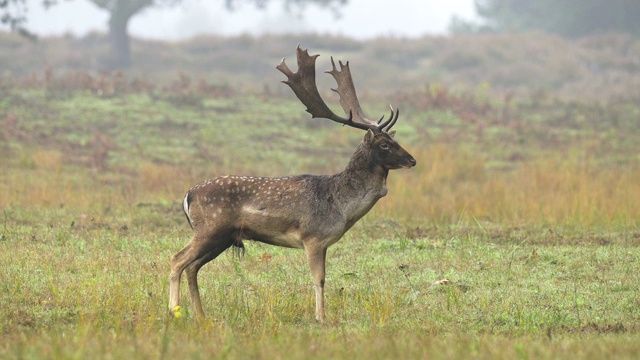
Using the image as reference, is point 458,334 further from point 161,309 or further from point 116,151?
point 116,151

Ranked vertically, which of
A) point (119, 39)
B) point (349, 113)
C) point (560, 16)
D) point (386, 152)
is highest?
point (560, 16)

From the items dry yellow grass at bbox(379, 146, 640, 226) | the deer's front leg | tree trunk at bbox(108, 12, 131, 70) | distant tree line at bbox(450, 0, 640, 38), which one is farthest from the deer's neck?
distant tree line at bbox(450, 0, 640, 38)

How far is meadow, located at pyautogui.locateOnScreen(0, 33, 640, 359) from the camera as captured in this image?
793cm

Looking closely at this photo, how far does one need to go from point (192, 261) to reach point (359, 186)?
5.61ft

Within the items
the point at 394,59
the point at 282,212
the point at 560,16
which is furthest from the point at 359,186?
the point at 560,16

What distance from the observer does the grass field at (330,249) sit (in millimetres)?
7848

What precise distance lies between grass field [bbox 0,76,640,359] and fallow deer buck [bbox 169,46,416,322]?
42 centimetres

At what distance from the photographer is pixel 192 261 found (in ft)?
30.5

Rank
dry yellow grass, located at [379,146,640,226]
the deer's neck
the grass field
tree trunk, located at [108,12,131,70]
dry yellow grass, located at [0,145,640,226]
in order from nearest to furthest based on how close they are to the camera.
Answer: the grass field < the deer's neck < dry yellow grass, located at [379,146,640,226] < dry yellow grass, located at [0,145,640,226] < tree trunk, located at [108,12,131,70]

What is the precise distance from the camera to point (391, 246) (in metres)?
12.7

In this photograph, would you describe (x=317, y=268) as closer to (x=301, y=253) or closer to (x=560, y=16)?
(x=301, y=253)

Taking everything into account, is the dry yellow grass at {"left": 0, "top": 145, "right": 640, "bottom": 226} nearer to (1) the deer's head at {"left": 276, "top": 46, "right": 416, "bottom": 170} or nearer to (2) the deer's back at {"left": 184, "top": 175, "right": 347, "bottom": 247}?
(1) the deer's head at {"left": 276, "top": 46, "right": 416, "bottom": 170}

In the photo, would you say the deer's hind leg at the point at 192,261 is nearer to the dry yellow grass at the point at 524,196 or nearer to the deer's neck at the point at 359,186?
the deer's neck at the point at 359,186

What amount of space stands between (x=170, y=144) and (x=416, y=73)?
2201 centimetres
